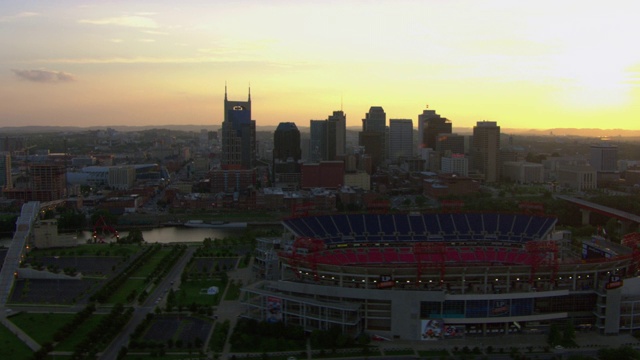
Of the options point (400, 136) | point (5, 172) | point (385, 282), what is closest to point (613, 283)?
point (385, 282)

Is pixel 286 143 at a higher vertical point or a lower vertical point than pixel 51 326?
higher

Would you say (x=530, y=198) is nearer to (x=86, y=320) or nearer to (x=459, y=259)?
(x=459, y=259)

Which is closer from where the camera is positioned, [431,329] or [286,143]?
[431,329]

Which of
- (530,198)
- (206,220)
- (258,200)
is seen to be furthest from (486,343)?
(530,198)

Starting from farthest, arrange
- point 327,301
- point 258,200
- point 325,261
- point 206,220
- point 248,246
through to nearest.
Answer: point 258,200 → point 206,220 → point 248,246 → point 325,261 → point 327,301

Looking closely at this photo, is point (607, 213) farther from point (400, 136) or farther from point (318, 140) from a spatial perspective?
point (400, 136)

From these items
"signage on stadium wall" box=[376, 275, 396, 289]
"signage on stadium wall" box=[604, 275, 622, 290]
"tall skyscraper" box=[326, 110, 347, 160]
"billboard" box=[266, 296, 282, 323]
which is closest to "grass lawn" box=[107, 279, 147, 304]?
"billboard" box=[266, 296, 282, 323]

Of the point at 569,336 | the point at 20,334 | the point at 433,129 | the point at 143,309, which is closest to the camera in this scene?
the point at 569,336

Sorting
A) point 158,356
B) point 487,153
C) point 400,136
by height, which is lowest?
point 158,356
